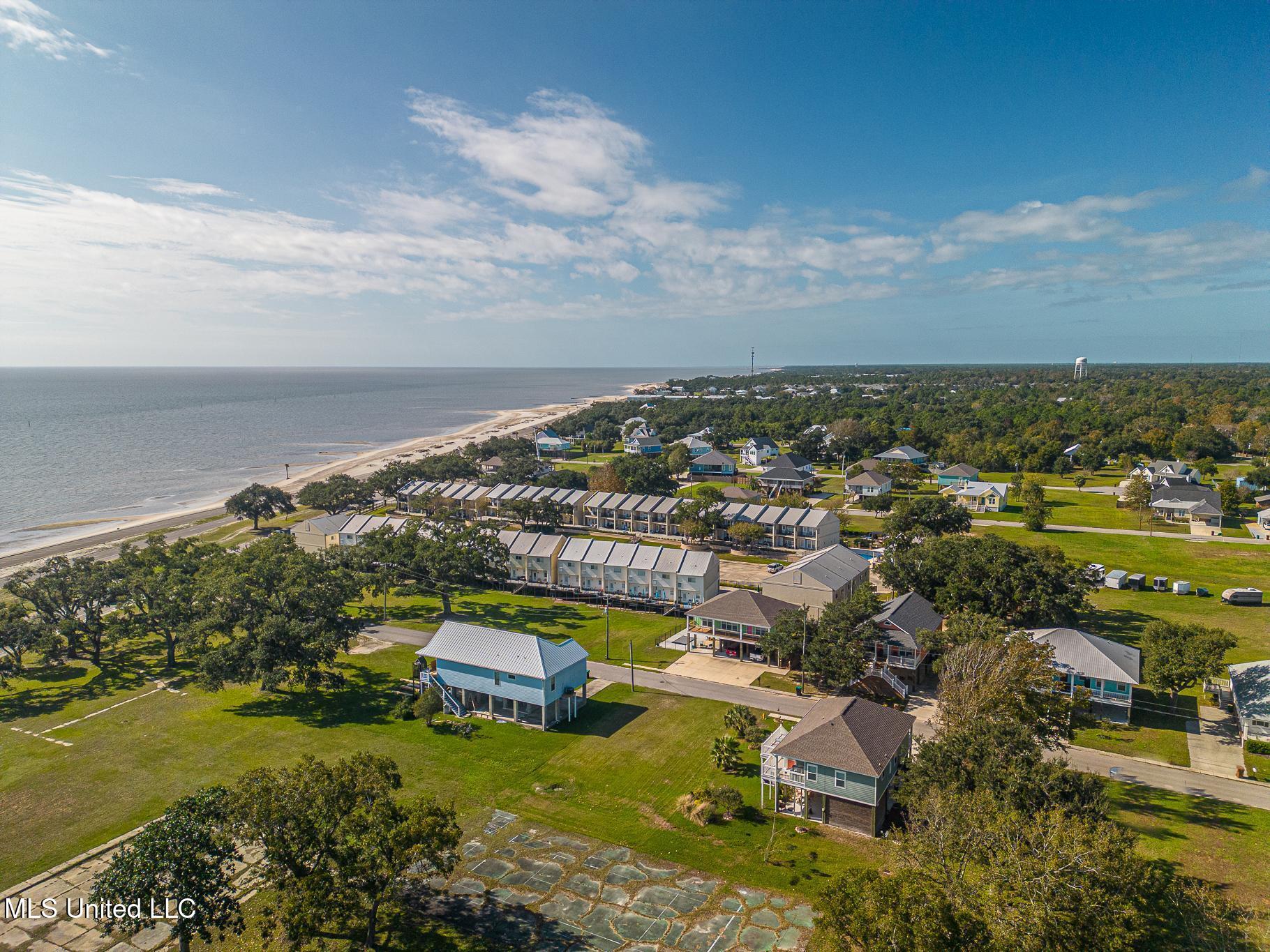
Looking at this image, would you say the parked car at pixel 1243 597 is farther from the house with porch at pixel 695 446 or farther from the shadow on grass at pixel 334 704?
the house with porch at pixel 695 446

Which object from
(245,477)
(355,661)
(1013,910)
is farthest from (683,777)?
(245,477)

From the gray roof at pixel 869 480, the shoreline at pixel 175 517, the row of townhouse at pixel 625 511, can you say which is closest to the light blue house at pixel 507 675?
the row of townhouse at pixel 625 511

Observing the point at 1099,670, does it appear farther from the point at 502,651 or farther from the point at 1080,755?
the point at 502,651

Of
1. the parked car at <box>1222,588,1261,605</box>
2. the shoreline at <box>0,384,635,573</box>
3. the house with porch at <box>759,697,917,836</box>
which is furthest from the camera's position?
the shoreline at <box>0,384,635,573</box>

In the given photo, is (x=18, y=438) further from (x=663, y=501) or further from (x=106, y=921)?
(x=106, y=921)

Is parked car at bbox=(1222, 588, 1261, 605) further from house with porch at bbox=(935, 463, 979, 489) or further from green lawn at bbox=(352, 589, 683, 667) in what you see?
house with porch at bbox=(935, 463, 979, 489)

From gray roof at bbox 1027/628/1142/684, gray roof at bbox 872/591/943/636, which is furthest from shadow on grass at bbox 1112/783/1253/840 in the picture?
gray roof at bbox 872/591/943/636
